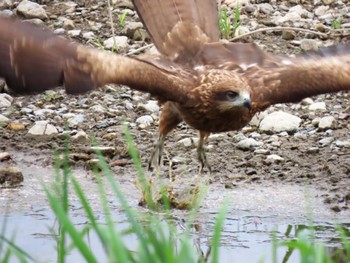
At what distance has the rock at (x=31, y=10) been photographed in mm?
11047

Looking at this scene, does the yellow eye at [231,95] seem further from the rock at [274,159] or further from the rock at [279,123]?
the rock at [279,123]

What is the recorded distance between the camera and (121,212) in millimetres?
7648

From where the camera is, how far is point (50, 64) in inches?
274

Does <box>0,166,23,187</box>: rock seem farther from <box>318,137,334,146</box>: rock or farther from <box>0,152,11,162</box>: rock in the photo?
<box>318,137,334,146</box>: rock

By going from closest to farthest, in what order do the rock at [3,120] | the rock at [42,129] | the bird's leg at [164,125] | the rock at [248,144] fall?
1. the bird's leg at [164,125]
2. the rock at [248,144]
3. the rock at [42,129]
4. the rock at [3,120]

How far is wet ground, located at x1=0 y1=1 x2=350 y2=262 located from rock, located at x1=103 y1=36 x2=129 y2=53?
66cm

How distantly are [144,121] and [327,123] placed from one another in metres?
1.38

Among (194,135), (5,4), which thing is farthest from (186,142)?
(5,4)

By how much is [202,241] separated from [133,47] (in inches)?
146

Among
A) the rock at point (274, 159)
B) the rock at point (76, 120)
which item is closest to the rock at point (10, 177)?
the rock at point (76, 120)

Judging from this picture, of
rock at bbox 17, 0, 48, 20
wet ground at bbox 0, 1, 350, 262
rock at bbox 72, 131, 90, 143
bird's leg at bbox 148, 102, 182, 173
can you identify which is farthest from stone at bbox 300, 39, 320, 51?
bird's leg at bbox 148, 102, 182, 173

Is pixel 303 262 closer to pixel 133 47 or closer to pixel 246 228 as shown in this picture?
pixel 246 228

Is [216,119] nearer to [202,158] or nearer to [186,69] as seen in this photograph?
[186,69]

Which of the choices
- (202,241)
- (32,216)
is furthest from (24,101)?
(202,241)
